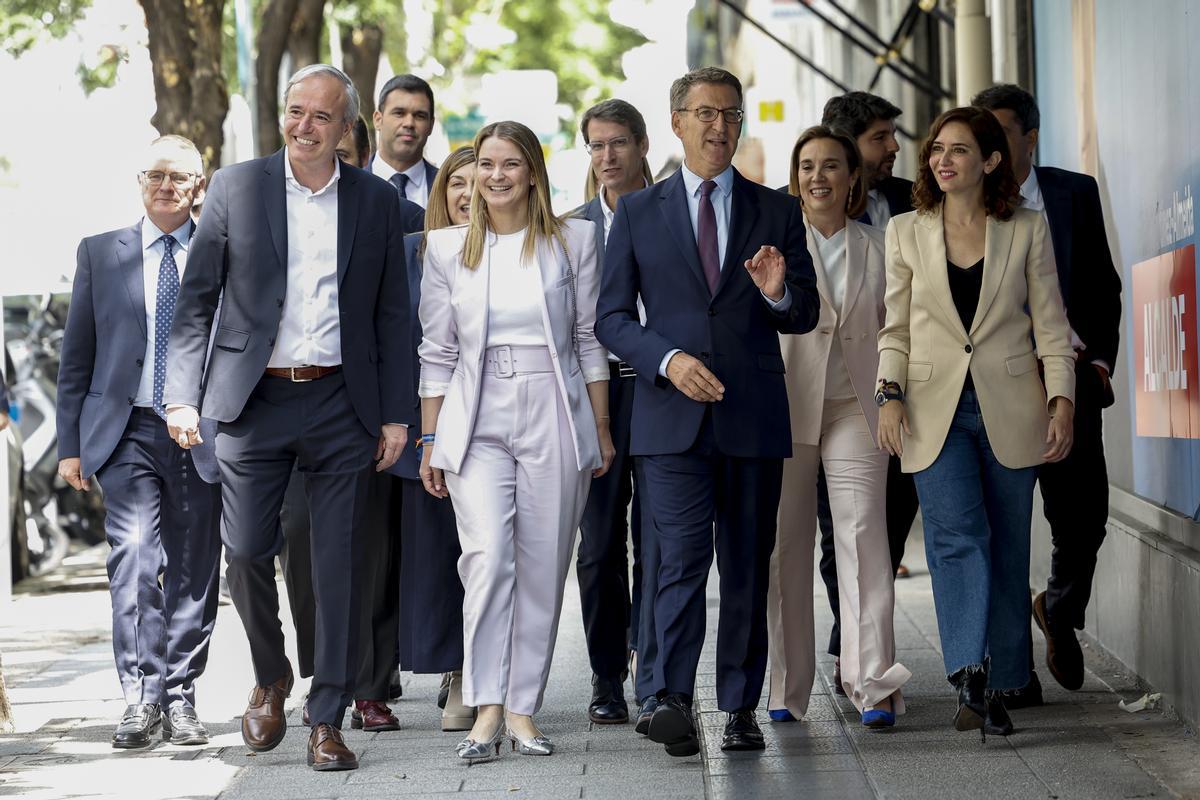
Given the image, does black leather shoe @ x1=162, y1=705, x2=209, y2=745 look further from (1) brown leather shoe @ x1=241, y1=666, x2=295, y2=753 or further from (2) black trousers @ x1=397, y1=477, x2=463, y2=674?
(2) black trousers @ x1=397, y1=477, x2=463, y2=674

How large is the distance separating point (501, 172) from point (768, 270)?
1030mm

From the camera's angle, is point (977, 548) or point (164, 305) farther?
point (164, 305)

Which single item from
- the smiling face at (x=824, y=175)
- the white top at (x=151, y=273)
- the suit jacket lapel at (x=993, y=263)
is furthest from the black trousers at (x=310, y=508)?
the suit jacket lapel at (x=993, y=263)

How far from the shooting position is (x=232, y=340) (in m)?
6.76

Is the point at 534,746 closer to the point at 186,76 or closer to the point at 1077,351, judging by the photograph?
the point at 1077,351

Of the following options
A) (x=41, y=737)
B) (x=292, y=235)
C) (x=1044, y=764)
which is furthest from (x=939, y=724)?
(x=41, y=737)

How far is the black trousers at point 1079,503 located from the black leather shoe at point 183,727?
3358 mm

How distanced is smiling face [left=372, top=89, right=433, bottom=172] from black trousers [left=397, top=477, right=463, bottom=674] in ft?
6.64

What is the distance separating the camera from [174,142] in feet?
25.6

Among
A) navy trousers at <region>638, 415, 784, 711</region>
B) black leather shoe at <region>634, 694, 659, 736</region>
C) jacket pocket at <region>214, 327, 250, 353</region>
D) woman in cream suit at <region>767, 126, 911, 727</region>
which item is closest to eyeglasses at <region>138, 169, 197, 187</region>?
jacket pocket at <region>214, 327, 250, 353</region>

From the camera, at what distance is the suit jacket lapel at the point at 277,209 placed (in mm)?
6801

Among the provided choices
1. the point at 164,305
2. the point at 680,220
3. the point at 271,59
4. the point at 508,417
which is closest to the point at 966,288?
the point at 680,220

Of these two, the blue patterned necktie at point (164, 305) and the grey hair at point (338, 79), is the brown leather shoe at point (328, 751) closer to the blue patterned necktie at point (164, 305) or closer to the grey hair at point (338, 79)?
the blue patterned necktie at point (164, 305)

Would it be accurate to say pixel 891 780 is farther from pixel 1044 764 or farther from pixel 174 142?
pixel 174 142
